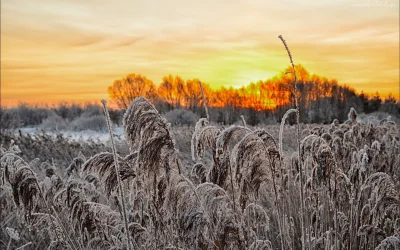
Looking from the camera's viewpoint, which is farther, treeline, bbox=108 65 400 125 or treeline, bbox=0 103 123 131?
treeline, bbox=108 65 400 125

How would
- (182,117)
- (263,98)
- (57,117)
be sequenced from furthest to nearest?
(263,98) < (57,117) < (182,117)

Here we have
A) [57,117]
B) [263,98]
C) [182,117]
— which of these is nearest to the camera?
[182,117]

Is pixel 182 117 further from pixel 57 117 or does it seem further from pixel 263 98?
pixel 263 98

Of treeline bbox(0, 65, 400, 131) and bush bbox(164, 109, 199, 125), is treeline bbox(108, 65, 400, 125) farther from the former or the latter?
bush bbox(164, 109, 199, 125)

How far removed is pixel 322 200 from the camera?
5.02 metres

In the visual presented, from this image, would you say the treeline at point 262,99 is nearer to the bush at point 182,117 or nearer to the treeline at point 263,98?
the treeline at point 263,98

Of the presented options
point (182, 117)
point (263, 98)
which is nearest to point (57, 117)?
point (182, 117)

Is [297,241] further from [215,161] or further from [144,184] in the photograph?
[144,184]

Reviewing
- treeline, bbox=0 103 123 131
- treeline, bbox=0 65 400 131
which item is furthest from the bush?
treeline, bbox=0 65 400 131

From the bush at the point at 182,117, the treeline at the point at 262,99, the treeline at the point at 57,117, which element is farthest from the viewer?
the treeline at the point at 262,99

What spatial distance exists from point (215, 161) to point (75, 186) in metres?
1.22

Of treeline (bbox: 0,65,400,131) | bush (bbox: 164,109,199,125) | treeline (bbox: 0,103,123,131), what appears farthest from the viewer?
treeline (bbox: 0,65,400,131)

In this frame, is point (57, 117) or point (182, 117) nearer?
point (182, 117)

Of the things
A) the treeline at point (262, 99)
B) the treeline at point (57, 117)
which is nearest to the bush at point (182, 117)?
the treeline at point (57, 117)
